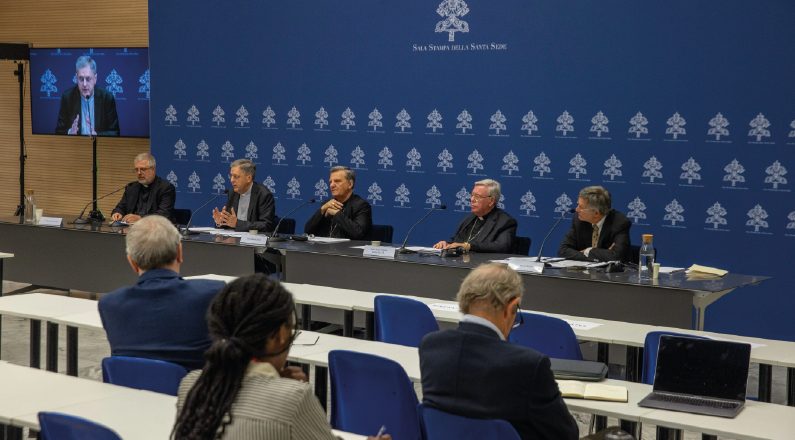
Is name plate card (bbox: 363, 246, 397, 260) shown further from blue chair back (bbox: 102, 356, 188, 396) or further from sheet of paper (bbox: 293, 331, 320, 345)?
blue chair back (bbox: 102, 356, 188, 396)

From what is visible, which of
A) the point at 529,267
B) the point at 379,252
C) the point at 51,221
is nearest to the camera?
the point at 529,267

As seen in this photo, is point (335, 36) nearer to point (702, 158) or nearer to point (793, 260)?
point (702, 158)

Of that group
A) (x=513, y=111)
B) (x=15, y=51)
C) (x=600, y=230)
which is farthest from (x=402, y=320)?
(x=15, y=51)

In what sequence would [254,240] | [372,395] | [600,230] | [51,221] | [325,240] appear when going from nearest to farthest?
1. [372,395]
2. [600,230]
3. [254,240]
4. [325,240]
5. [51,221]

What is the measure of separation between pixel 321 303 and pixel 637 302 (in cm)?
170

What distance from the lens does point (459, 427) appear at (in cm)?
259

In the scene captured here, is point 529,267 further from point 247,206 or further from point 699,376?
point 247,206

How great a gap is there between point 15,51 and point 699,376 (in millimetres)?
9403

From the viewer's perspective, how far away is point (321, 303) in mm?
4848

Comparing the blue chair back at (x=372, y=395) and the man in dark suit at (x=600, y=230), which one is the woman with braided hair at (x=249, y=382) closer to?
the blue chair back at (x=372, y=395)

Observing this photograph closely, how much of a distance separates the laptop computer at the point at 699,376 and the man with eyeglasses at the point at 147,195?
5622mm

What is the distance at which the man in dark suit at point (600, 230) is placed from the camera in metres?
6.31

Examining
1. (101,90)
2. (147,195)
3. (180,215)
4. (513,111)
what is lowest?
(180,215)

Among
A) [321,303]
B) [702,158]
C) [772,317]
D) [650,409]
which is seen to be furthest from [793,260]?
[650,409]
